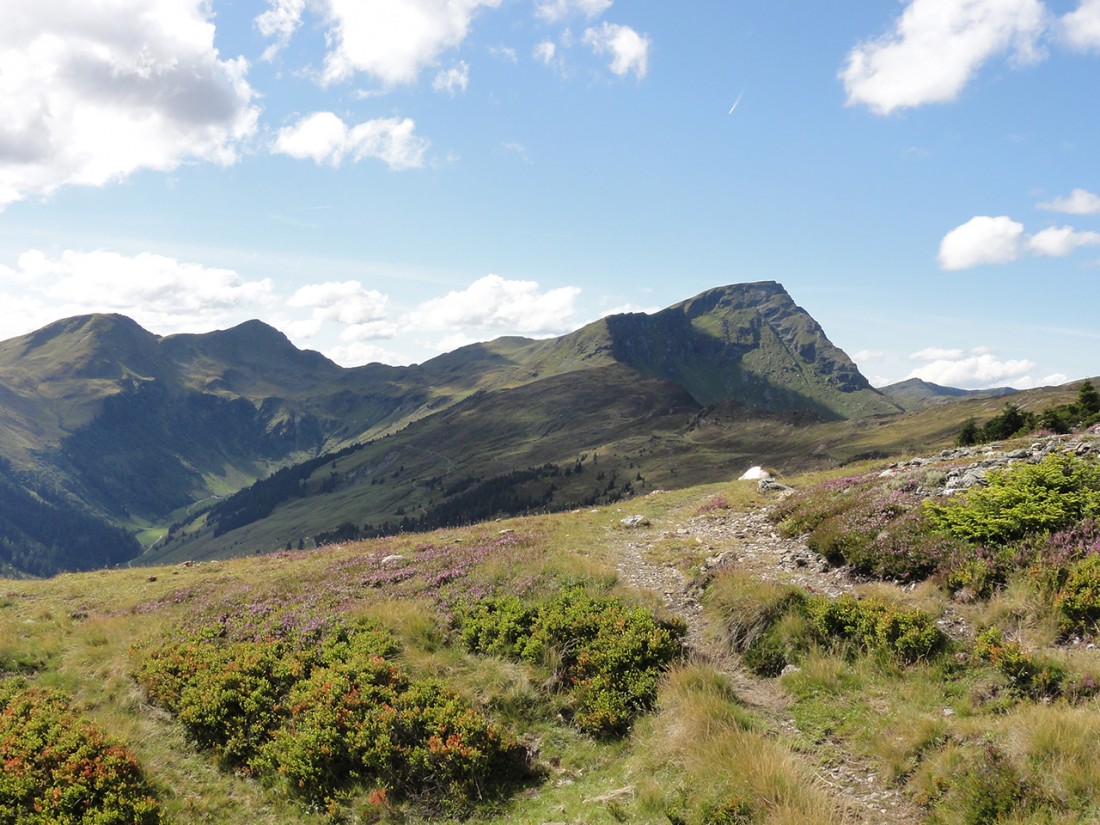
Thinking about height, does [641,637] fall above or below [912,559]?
below

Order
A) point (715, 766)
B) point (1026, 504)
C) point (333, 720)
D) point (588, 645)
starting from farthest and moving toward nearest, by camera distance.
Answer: point (1026, 504)
point (588, 645)
point (333, 720)
point (715, 766)

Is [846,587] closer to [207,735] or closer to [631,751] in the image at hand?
[631,751]

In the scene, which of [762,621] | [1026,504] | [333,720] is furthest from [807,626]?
[333,720]

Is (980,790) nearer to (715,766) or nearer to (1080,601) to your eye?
(715,766)

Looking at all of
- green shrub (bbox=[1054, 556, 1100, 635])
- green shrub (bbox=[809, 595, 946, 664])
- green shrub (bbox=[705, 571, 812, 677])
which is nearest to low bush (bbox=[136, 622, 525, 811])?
green shrub (bbox=[705, 571, 812, 677])

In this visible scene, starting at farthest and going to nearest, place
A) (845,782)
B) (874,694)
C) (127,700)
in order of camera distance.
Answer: (127,700)
(874,694)
(845,782)

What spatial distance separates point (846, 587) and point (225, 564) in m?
29.5

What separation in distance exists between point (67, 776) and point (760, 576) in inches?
611

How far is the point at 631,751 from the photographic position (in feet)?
35.1

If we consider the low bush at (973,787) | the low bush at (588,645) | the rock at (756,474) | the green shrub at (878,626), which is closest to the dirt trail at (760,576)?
the low bush at (973,787)

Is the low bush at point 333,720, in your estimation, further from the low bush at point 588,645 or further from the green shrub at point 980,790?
the green shrub at point 980,790

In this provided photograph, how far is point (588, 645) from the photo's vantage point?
13.5 meters

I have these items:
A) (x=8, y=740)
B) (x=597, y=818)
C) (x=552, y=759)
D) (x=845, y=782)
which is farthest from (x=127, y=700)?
(x=845, y=782)

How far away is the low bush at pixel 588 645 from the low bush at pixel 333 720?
1890mm
